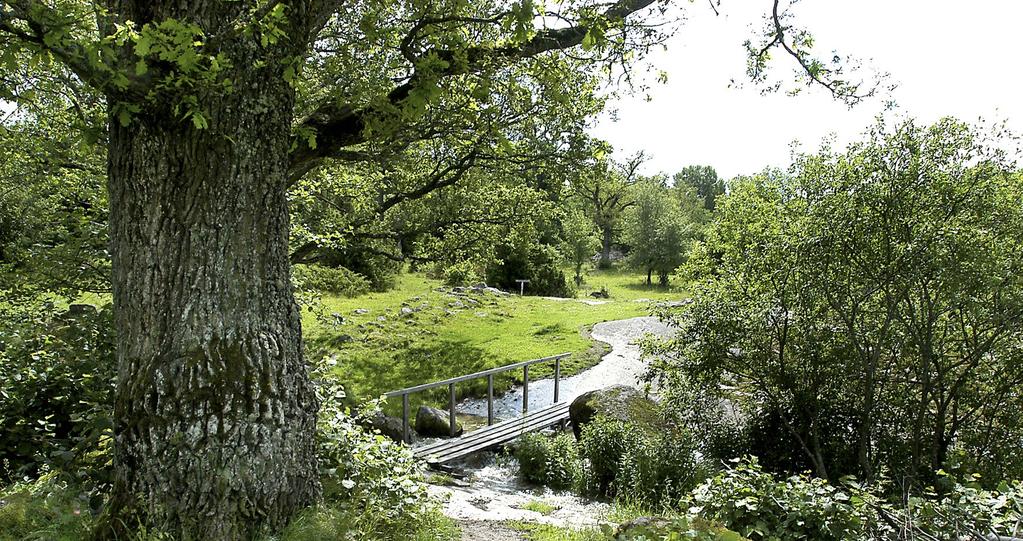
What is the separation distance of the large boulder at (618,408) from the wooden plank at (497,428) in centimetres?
91

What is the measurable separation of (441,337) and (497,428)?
29.5 ft

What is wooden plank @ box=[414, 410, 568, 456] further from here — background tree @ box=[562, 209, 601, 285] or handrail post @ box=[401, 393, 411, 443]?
background tree @ box=[562, 209, 601, 285]

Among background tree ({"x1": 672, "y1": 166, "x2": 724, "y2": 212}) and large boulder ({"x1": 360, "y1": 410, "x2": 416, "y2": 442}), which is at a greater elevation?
background tree ({"x1": 672, "y1": 166, "x2": 724, "y2": 212})

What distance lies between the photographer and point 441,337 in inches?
792

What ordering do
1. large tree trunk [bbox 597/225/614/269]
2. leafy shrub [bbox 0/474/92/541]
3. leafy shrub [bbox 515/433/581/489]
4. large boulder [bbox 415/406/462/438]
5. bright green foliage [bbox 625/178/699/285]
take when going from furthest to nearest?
large tree trunk [bbox 597/225/614/269]
bright green foliage [bbox 625/178/699/285]
large boulder [bbox 415/406/462/438]
leafy shrub [bbox 515/433/581/489]
leafy shrub [bbox 0/474/92/541]

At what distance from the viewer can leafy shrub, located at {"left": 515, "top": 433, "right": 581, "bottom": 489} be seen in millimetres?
9758

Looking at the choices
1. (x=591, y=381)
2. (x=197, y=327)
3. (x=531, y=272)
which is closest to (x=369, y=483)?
(x=197, y=327)

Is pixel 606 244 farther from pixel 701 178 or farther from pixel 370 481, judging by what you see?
pixel 370 481

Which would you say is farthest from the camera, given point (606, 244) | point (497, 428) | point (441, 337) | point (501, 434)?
point (606, 244)

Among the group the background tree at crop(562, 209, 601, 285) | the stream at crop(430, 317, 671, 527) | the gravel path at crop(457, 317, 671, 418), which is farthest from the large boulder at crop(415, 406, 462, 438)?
the background tree at crop(562, 209, 601, 285)

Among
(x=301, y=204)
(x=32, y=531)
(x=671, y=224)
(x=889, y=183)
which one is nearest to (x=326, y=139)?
(x=32, y=531)

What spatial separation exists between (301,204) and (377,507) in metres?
6.51

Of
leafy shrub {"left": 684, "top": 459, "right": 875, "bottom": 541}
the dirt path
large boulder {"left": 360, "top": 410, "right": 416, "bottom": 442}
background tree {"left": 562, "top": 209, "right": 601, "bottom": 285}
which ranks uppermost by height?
background tree {"left": 562, "top": 209, "right": 601, "bottom": 285}

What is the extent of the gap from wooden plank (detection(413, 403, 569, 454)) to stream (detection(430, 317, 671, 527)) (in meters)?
0.37
